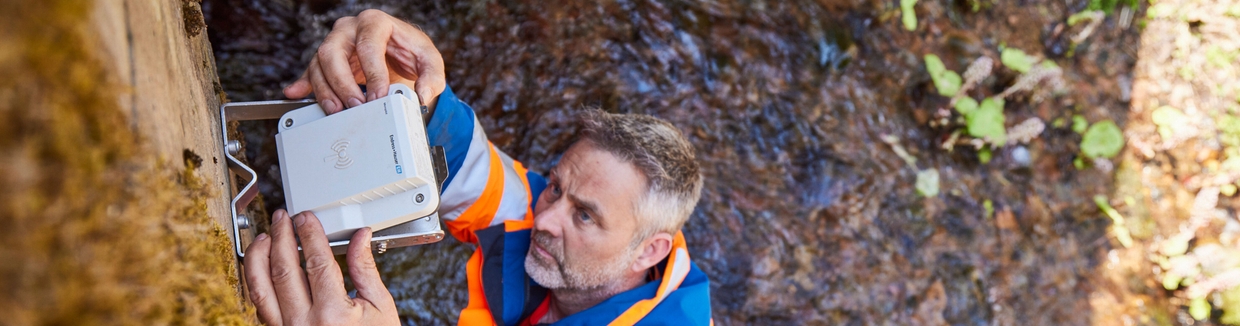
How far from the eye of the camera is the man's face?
2215mm

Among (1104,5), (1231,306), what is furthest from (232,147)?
(1231,306)

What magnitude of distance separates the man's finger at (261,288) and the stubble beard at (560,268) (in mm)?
1092

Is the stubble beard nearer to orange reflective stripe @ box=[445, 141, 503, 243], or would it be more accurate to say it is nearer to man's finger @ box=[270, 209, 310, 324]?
orange reflective stripe @ box=[445, 141, 503, 243]

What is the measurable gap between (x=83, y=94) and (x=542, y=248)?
5.71 ft

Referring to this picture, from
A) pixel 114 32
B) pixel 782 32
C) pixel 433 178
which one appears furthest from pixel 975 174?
pixel 114 32

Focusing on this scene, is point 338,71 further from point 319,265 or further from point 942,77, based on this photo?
point 942,77

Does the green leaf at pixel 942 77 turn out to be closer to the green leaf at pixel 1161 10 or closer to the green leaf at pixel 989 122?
the green leaf at pixel 989 122

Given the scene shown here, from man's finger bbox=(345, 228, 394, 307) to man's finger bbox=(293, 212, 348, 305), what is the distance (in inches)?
2.1

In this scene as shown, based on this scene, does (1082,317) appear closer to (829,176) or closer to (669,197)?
(829,176)

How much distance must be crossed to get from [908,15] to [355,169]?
11.4 ft

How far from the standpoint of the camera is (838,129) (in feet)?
11.5

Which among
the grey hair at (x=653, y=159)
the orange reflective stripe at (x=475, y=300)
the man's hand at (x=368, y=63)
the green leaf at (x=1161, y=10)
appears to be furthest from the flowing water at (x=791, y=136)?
the green leaf at (x=1161, y=10)

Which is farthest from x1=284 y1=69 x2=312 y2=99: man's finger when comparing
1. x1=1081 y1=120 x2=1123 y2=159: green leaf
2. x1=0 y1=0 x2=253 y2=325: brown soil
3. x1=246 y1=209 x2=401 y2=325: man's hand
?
x1=1081 y1=120 x2=1123 y2=159: green leaf

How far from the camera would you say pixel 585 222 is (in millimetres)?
2242
